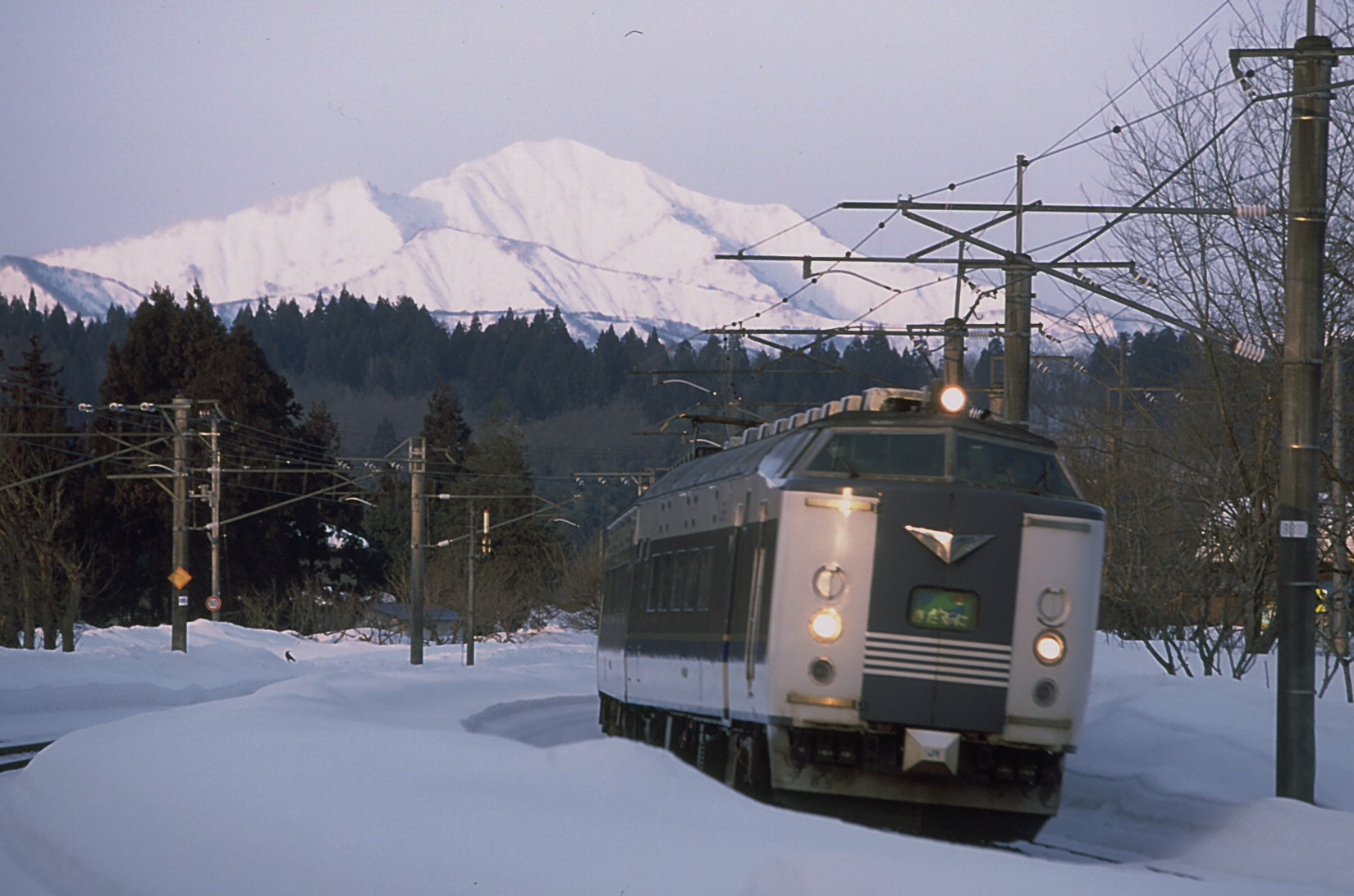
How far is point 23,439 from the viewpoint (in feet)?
181

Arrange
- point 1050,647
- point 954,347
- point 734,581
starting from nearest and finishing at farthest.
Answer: point 1050,647 → point 734,581 → point 954,347

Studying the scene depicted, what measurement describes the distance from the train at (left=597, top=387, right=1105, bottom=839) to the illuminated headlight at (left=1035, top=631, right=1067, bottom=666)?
15 millimetres

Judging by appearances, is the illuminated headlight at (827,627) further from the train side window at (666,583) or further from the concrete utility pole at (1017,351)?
the concrete utility pole at (1017,351)

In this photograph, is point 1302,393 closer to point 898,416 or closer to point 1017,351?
point 898,416

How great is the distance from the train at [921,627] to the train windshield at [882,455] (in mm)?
14

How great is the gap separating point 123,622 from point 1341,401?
7059cm

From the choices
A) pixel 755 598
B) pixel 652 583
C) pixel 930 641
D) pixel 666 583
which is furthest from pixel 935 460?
pixel 652 583

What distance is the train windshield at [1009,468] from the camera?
13039 millimetres

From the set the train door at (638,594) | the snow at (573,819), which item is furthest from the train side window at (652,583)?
the snow at (573,819)

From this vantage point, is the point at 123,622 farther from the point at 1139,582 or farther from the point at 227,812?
the point at 227,812

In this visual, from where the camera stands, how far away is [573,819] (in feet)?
29.4

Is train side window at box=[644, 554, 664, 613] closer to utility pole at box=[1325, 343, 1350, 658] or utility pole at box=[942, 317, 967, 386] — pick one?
utility pole at box=[1325, 343, 1350, 658]

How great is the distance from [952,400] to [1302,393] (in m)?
2.89

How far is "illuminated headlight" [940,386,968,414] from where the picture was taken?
1383 centimetres
